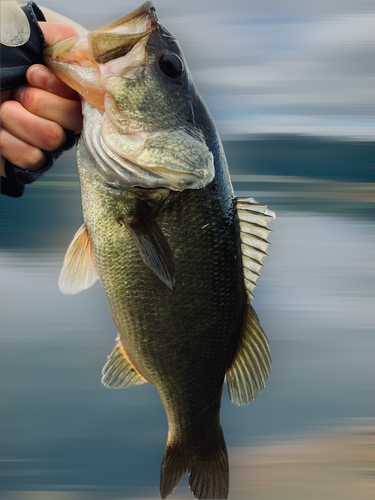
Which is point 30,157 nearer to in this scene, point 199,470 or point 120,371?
point 120,371

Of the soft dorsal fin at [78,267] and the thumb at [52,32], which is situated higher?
the thumb at [52,32]

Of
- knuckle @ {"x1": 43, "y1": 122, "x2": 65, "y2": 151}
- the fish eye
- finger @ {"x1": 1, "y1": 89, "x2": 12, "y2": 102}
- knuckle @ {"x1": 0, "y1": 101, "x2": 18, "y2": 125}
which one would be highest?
the fish eye

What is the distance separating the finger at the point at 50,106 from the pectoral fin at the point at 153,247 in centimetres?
24

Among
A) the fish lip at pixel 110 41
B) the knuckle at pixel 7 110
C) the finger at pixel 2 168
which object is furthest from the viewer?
the finger at pixel 2 168

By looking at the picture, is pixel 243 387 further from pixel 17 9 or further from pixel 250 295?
pixel 17 9

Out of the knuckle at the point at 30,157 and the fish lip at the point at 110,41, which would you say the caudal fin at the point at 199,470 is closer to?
the knuckle at the point at 30,157

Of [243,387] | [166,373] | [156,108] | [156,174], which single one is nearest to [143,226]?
[156,174]

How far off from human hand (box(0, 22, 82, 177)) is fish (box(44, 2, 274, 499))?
0.14 feet

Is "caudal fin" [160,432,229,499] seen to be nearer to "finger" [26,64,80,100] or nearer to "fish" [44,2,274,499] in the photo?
"fish" [44,2,274,499]

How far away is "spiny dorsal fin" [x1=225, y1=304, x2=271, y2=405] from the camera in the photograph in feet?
2.88

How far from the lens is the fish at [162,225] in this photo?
28.0 inches

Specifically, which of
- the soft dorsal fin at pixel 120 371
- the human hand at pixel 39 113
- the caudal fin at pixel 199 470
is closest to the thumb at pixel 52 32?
the human hand at pixel 39 113

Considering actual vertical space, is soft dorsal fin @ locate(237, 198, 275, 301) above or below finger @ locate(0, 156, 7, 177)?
below

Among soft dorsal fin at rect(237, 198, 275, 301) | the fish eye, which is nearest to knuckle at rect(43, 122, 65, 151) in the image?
the fish eye
